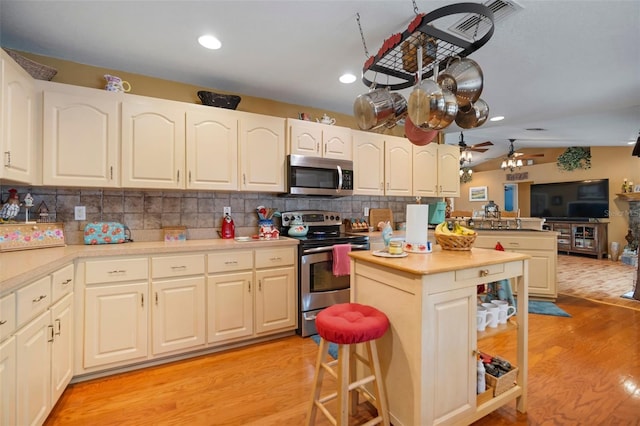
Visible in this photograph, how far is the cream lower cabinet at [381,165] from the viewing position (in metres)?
3.46

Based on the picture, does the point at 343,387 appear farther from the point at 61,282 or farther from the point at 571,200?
the point at 571,200

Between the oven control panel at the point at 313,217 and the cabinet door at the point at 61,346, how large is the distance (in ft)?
6.10

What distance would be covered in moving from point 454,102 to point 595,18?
122 centimetres

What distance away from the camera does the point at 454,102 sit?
160 cm

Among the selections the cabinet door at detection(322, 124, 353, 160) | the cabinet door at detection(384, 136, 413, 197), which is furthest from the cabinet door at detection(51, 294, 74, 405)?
the cabinet door at detection(384, 136, 413, 197)

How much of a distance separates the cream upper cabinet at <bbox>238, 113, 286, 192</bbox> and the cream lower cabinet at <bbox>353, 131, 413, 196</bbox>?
92 centimetres

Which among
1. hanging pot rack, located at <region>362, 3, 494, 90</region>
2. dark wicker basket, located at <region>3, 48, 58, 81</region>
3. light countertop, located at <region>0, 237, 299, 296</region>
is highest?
dark wicker basket, located at <region>3, 48, 58, 81</region>

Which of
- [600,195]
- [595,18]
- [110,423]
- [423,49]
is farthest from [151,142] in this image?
[600,195]

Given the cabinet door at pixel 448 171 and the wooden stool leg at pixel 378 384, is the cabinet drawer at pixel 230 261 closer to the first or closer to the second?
the wooden stool leg at pixel 378 384

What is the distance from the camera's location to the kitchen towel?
2.85 metres

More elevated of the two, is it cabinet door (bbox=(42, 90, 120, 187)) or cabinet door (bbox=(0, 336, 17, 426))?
cabinet door (bbox=(42, 90, 120, 187))

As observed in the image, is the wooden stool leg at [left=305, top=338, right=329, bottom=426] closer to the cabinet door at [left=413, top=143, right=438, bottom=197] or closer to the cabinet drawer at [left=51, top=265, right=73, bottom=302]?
the cabinet drawer at [left=51, top=265, right=73, bottom=302]

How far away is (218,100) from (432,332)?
2544mm

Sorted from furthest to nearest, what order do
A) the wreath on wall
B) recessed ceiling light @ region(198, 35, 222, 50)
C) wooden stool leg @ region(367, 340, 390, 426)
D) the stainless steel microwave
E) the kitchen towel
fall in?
the wreath on wall
the stainless steel microwave
the kitchen towel
recessed ceiling light @ region(198, 35, 222, 50)
wooden stool leg @ region(367, 340, 390, 426)
